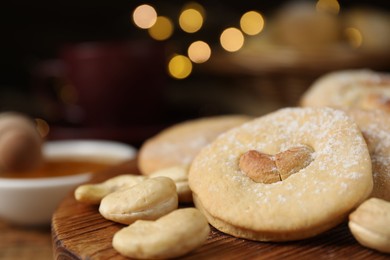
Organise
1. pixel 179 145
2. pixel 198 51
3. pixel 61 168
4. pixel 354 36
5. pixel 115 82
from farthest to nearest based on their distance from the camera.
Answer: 1. pixel 198 51
2. pixel 354 36
3. pixel 115 82
4. pixel 61 168
5. pixel 179 145

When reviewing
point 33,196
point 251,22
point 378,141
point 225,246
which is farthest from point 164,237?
point 251,22

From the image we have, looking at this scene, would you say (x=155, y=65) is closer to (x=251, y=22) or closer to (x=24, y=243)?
(x=24, y=243)

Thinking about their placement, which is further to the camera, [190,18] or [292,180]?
[190,18]

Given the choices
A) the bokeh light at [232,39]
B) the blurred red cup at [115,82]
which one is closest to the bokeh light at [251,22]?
the bokeh light at [232,39]

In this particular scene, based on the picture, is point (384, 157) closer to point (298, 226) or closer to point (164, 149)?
point (298, 226)

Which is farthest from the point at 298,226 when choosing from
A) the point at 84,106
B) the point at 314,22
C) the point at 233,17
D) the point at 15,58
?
the point at 15,58

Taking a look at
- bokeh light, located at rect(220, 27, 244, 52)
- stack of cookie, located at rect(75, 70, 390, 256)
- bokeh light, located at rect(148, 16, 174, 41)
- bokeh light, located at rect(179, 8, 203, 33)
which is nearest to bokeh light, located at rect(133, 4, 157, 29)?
bokeh light, located at rect(148, 16, 174, 41)
